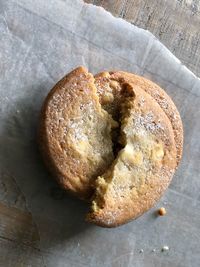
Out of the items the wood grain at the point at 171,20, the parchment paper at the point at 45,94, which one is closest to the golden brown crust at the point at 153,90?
the parchment paper at the point at 45,94

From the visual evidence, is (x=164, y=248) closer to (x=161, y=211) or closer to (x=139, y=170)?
(x=161, y=211)

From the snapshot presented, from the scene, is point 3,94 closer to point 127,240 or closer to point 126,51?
point 126,51

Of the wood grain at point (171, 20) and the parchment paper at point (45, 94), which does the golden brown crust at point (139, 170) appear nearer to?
the parchment paper at point (45, 94)

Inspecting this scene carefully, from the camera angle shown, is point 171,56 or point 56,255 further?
point 171,56

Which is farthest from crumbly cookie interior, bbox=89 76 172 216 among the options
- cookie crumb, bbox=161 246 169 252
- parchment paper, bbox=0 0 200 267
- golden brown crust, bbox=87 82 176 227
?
cookie crumb, bbox=161 246 169 252

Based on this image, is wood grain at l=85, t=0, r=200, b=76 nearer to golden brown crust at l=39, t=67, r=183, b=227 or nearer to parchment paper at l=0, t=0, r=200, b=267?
parchment paper at l=0, t=0, r=200, b=267

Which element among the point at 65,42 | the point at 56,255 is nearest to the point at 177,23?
the point at 65,42
